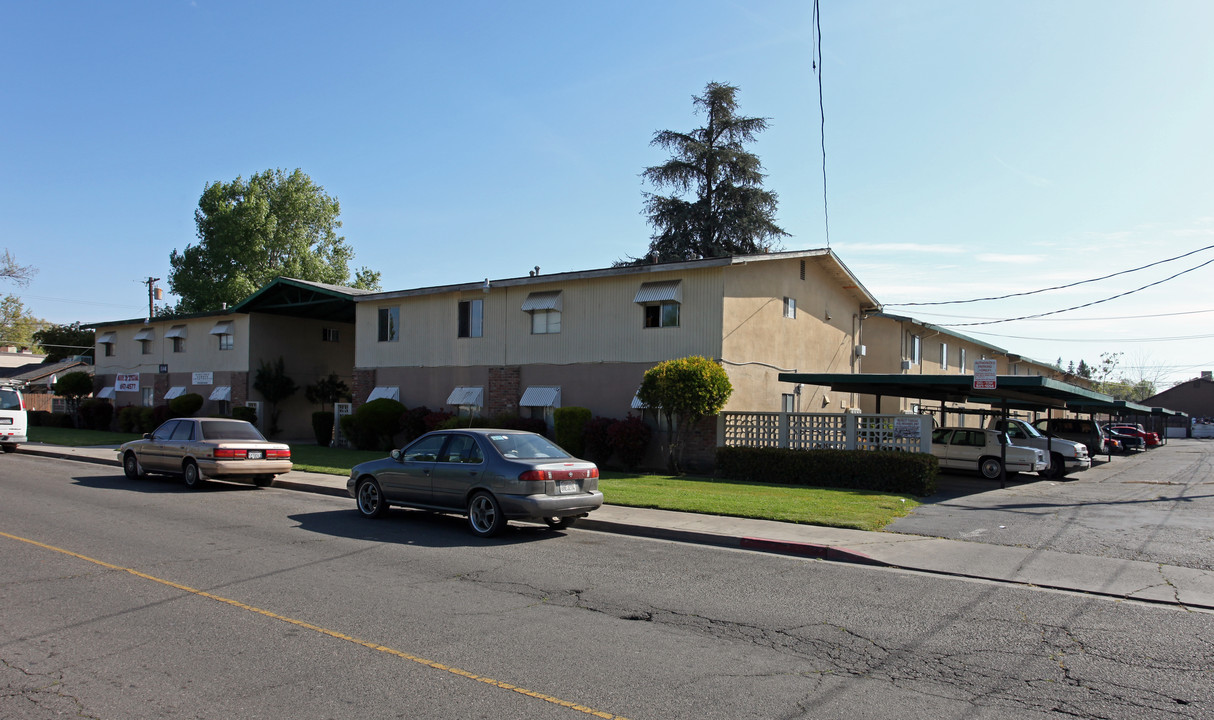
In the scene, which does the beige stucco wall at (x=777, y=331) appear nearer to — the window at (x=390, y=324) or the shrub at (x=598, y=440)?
the shrub at (x=598, y=440)

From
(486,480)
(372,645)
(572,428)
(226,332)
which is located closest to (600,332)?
(572,428)

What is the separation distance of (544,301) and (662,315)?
4.00 m

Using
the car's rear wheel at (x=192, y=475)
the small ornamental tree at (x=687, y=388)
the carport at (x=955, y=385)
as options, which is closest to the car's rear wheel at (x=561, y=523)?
the small ornamental tree at (x=687, y=388)

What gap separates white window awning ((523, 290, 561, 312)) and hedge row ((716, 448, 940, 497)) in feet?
22.4

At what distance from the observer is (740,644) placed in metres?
5.92

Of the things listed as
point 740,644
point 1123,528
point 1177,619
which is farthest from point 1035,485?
point 740,644

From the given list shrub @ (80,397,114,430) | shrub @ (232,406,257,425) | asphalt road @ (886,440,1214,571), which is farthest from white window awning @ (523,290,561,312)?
shrub @ (80,397,114,430)

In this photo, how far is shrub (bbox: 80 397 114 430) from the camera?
127ft

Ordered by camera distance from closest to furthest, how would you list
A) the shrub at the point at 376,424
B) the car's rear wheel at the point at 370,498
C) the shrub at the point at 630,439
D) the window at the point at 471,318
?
the car's rear wheel at the point at 370,498
the shrub at the point at 630,439
the window at the point at 471,318
the shrub at the point at 376,424

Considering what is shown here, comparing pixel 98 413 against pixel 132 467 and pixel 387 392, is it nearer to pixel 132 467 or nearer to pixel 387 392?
pixel 387 392

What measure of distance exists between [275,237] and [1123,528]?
2093 inches

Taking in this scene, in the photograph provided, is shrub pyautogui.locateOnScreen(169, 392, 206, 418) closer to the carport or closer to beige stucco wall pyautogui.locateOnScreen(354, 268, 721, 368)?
beige stucco wall pyautogui.locateOnScreen(354, 268, 721, 368)

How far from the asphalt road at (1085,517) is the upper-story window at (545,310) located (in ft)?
38.2

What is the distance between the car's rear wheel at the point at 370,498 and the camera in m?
12.0
